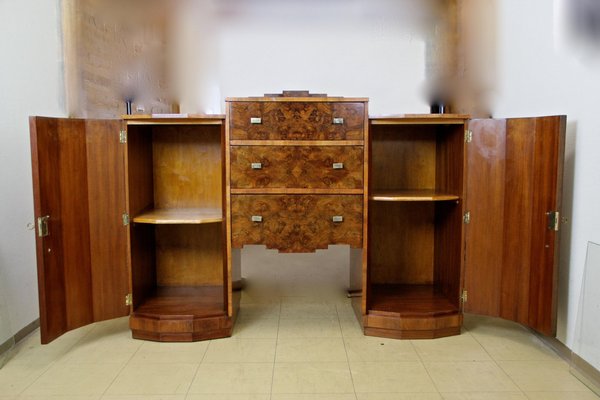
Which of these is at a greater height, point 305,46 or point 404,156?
point 305,46

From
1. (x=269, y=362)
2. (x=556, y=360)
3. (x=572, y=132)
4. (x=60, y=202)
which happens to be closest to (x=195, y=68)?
(x=60, y=202)

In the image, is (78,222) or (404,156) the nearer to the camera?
(78,222)

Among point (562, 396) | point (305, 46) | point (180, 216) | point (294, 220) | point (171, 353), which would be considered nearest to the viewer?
point (562, 396)

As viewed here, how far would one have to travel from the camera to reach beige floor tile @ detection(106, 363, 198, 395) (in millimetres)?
1961

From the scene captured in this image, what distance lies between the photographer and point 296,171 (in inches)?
95.3

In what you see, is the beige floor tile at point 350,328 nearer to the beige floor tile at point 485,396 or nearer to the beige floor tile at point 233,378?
the beige floor tile at point 233,378

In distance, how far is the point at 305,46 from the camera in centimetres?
386

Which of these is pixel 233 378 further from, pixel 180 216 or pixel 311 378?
pixel 180 216

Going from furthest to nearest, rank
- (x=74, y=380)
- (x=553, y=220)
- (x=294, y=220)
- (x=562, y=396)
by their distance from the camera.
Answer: (x=294, y=220) < (x=553, y=220) < (x=74, y=380) < (x=562, y=396)

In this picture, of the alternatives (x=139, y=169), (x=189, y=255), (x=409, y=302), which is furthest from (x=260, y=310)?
(x=139, y=169)

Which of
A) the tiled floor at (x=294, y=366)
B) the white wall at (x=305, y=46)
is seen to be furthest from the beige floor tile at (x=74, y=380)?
the white wall at (x=305, y=46)

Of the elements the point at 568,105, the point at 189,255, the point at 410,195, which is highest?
the point at 568,105

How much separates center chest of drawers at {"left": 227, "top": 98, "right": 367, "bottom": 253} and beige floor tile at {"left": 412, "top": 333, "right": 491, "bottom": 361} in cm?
70

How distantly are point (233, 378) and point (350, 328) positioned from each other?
86 centimetres
